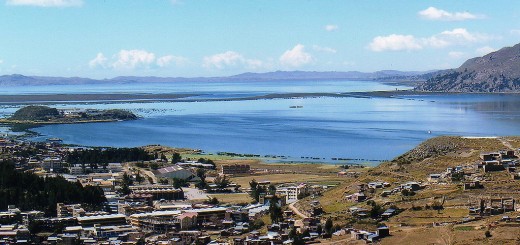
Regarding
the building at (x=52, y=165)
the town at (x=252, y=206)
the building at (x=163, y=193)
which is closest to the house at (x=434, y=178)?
the town at (x=252, y=206)

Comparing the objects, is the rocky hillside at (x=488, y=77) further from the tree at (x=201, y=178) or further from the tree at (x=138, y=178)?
the tree at (x=138, y=178)

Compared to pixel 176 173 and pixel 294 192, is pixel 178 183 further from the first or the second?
pixel 294 192

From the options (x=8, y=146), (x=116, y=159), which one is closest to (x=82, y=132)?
(x=8, y=146)

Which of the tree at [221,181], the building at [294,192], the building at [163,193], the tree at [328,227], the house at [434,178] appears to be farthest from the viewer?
the tree at [221,181]

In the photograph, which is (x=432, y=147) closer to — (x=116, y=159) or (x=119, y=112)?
(x=116, y=159)

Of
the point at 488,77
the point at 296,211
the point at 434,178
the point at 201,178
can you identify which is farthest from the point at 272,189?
the point at 488,77

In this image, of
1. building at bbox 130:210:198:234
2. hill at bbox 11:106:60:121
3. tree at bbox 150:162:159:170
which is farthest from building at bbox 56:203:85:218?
hill at bbox 11:106:60:121

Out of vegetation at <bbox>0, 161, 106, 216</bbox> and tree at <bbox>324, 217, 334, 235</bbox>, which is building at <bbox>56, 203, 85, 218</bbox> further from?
tree at <bbox>324, 217, 334, 235</bbox>
